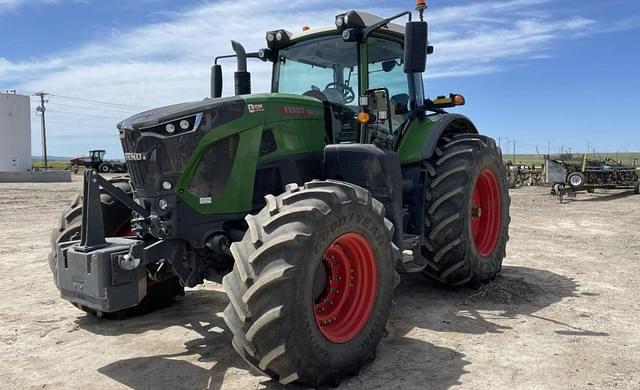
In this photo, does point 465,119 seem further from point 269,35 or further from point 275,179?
point 275,179

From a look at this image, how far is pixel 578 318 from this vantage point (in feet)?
17.0

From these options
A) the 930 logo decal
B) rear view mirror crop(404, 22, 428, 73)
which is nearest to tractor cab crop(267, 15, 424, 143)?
rear view mirror crop(404, 22, 428, 73)

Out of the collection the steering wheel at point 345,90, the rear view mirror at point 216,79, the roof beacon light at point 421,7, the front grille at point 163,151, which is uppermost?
the roof beacon light at point 421,7

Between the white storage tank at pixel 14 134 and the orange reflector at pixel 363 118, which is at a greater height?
the white storage tank at pixel 14 134

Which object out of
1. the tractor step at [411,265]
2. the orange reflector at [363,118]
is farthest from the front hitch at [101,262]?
the tractor step at [411,265]

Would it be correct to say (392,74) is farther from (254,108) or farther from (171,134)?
(171,134)

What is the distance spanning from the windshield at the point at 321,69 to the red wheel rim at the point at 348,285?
193 cm

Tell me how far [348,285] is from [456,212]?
79.5 inches

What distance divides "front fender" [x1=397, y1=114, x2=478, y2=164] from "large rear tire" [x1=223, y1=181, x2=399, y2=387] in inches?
66.5

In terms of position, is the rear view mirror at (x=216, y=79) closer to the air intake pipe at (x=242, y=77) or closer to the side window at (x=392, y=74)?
the air intake pipe at (x=242, y=77)

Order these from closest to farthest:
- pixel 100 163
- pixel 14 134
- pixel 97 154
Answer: pixel 100 163 < pixel 97 154 < pixel 14 134

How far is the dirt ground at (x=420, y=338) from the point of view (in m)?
3.81

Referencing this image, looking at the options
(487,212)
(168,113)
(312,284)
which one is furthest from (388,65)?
(312,284)

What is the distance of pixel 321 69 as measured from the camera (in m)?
5.71
